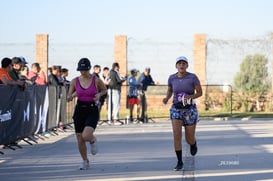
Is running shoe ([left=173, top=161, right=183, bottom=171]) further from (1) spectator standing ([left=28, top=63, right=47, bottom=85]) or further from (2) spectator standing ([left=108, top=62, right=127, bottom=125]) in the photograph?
(2) spectator standing ([left=108, top=62, right=127, bottom=125])

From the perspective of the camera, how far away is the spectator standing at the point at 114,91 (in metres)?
26.7

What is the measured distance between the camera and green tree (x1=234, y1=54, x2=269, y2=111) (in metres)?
36.3

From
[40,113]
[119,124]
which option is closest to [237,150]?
[40,113]

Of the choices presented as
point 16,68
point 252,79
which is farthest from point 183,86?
point 252,79

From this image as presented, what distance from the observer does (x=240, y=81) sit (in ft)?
133

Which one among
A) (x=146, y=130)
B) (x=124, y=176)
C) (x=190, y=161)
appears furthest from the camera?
(x=146, y=130)

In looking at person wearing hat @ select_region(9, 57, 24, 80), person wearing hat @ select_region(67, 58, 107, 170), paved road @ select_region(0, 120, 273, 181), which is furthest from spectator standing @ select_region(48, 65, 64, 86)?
person wearing hat @ select_region(67, 58, 107, 170)

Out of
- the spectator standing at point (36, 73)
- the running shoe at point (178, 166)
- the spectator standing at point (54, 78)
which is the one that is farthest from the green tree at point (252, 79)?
the running shoe at point (178, 166)

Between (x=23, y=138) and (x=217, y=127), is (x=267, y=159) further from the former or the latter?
(x=217, y=127)

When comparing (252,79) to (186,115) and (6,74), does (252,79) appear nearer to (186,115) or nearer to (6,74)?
(6,74)

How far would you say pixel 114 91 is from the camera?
1062 inches

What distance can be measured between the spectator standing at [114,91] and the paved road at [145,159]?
16.2 ft

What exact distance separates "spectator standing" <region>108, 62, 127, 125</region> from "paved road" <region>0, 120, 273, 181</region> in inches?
194

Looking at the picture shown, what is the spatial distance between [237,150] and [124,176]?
4754 millimetres
